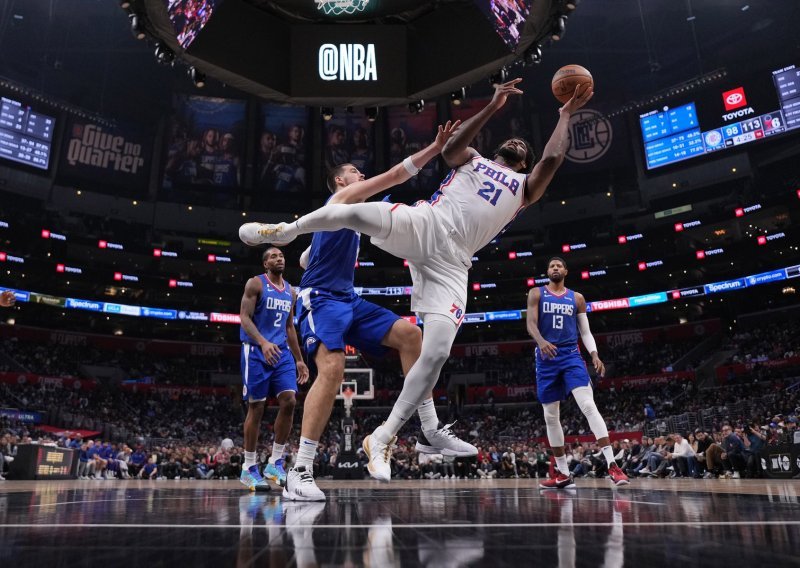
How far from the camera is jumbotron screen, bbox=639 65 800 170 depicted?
112 feet

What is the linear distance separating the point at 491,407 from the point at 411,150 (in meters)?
16.1

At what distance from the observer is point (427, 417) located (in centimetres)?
410

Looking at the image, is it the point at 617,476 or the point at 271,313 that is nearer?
the point at 617,476

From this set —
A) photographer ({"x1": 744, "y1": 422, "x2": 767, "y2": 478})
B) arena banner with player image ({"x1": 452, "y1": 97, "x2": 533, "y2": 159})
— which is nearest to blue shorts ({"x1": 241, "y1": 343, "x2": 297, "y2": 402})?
photographer ({"x1": 744, "y1": 422, "x2": 767, "y2": 478})

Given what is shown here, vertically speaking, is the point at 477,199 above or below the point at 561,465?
above

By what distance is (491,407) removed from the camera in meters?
35.5

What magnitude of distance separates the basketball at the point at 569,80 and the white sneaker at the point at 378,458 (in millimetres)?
2641

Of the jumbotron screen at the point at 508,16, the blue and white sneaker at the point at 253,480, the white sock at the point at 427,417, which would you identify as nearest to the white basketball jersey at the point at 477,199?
the white sock at the point at 427,417

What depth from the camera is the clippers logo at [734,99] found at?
116 ft

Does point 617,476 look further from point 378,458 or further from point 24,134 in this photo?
point 24,134

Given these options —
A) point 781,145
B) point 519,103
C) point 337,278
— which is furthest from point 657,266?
point 337,278

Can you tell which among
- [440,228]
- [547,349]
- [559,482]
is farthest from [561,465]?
[440,228]

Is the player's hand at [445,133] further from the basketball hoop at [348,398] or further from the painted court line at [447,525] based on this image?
the basketball hoop at [348,398]

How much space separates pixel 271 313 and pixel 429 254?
2.87 meters
